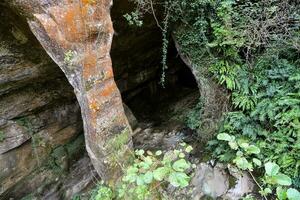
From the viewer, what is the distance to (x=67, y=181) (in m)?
6.32

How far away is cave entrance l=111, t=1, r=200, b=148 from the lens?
6.41 m

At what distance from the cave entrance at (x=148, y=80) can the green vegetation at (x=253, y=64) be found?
1.16 meters

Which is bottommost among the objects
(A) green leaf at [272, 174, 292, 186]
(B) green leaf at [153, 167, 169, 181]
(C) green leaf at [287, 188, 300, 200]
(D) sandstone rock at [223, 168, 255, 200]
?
(D) sandstone rock at [223, 168, 255, 200]

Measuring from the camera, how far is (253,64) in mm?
5125

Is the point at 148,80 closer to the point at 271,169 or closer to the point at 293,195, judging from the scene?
the point at 271,169

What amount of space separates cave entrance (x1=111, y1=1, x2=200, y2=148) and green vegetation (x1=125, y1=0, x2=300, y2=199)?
116 centimetres

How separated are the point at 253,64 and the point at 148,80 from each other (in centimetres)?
430

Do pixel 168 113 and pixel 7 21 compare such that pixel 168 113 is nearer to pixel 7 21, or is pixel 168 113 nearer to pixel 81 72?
pixel 81 72

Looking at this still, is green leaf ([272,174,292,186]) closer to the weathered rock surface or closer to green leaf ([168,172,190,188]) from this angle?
green leaf ([168,172,190,188])

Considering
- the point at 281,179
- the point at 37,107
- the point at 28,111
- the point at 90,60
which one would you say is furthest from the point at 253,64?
the point at 28,111

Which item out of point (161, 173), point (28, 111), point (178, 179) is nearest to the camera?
point (178, 179)

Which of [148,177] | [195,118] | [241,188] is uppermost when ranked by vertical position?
[148,177]

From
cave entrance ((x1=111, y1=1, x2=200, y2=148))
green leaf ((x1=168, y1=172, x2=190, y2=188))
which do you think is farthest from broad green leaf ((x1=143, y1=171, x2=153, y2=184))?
cave entrance ((x1=111, y1=1, x2=200, y2=148))

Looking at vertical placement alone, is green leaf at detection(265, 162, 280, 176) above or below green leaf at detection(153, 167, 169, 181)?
above
